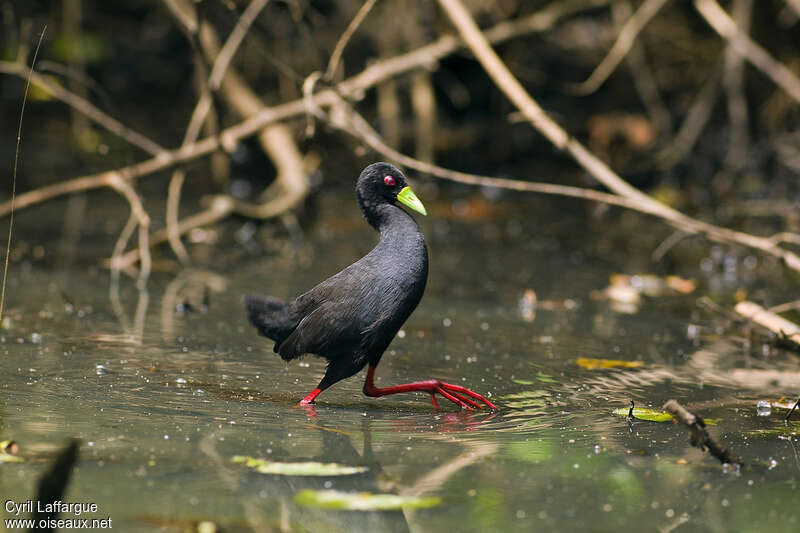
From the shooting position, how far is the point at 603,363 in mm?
5570

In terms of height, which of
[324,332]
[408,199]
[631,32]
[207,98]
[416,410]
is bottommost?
[416,410]

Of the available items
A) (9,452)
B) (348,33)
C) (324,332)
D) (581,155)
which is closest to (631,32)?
(581,155)

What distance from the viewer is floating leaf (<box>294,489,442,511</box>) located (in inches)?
127

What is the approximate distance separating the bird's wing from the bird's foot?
40 centimetres

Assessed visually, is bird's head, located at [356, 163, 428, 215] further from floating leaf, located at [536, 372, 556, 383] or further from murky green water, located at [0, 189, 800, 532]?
floating leaf, located at [536, 372, 556, 383]

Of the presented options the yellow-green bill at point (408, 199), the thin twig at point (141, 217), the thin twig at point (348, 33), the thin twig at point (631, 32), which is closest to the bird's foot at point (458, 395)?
the yellow-green bill at point (408, 199)

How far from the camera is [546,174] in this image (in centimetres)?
1272

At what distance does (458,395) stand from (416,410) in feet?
0.63

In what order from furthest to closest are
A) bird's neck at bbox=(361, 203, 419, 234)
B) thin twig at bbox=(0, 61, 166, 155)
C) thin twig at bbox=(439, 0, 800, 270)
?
thin twig at bbox=(0, 61, 166, 155) → thin twig at bbox=(439, 0, 800, 270) → bird's neck at bbox=(361, 203, 419, 234)

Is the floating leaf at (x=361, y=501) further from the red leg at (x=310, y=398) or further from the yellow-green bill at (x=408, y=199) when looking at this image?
the yellow-green bill at (x=408, y=199)

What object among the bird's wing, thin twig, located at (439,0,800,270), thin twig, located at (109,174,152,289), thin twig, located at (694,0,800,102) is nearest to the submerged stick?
the bird's wing

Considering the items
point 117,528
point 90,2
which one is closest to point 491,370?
point 117,528

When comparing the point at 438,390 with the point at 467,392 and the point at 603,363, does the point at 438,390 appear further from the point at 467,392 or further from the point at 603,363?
the point at 603,363

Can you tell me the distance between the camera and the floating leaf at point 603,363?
18.1 feet
